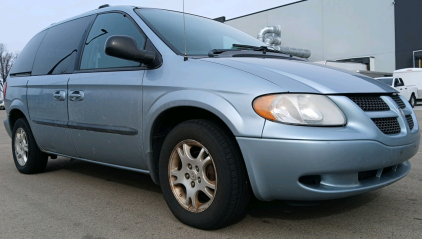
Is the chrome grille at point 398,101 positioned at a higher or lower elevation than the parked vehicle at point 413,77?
higher

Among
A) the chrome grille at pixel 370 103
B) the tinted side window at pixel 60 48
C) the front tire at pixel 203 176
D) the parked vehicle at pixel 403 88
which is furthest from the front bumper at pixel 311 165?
the parked vehicle at pixel 403 88

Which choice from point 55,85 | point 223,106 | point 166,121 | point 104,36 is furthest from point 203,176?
point 55,85

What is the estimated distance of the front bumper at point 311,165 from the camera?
7.38 feet

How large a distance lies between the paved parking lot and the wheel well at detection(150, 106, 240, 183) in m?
0.44

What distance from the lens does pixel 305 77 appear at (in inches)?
100

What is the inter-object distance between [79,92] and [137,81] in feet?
2.63

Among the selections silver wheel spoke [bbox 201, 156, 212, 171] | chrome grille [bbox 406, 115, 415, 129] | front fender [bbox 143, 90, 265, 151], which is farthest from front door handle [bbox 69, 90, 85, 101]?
chrome grille [bbox 406, 115, 415, 129]

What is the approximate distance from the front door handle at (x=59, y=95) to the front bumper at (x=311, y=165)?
6.93 feet

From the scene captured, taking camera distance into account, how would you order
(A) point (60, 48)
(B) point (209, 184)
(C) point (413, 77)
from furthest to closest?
(C) point (413, 77) → (A) point (60, 48) → (B) point (209, 184)

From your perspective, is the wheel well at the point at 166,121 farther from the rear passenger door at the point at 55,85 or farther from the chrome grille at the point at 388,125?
the rear passenger door at the point at 55,85

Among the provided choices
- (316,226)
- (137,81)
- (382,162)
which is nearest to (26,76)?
(137,81)

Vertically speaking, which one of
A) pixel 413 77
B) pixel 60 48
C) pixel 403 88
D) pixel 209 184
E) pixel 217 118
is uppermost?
pixel 60 48

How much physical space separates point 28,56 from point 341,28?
84.6ft

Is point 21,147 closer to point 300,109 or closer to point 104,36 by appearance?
point 104,36
